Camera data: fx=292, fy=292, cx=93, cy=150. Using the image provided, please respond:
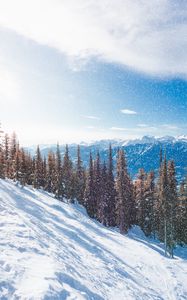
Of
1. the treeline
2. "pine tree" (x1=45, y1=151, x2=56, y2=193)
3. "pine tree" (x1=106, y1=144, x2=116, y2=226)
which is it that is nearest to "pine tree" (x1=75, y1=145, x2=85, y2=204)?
the treeline

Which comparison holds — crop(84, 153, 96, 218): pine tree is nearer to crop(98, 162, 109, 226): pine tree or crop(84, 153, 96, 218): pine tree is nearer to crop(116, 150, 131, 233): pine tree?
crop(98, 162, 109, 226): pine tree

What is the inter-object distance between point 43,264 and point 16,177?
46.0 m

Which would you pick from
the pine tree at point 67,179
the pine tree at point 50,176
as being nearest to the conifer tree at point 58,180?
the pine tree at point 67,179

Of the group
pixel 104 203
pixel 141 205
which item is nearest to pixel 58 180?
pixel 104 203

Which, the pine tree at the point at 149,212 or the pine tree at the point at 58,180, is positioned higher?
the pine tree at the point at 58,180

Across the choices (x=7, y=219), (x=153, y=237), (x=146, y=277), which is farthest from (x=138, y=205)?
(x=7, y=219)

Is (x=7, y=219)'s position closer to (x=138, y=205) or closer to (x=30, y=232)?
(x=30, y=232)

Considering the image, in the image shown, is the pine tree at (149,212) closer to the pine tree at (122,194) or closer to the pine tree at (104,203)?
the pine tree at (122,194)

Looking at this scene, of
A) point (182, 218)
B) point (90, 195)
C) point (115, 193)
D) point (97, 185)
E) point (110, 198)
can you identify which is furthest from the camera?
point (90, 195)

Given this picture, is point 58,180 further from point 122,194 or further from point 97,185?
point 122,194

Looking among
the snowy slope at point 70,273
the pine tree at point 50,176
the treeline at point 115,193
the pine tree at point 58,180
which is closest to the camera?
the snowy slope at point 70,273

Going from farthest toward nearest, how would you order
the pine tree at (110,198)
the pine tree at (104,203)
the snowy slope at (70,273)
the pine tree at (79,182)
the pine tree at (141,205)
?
the pine tree at (79,182)
the pine tree at (141,205)
the pine tree at (110,198)
the pine tree at (104,203)
the snowy slope at (70,273)

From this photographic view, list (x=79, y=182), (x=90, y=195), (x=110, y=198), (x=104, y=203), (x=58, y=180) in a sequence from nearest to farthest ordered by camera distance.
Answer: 1. (x=104, y=203)
2. (x=110, y=198)
3. (x=90, y=195)
4. (x=58, y=180)
5. (x=79, y=182)

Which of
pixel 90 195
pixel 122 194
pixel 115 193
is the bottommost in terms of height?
pixel 90 195
